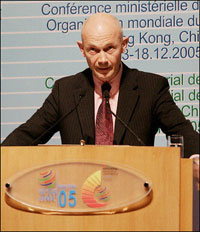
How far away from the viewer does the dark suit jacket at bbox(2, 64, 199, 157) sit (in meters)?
2.76

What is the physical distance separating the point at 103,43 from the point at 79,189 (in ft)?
3.60

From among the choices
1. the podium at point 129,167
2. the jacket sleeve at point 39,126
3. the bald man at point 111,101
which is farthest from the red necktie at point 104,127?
the podium at point 129,167

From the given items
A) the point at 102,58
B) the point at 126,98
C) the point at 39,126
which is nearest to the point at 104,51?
the point at 102,58

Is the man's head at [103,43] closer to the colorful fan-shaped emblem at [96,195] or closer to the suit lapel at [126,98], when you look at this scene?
the suit lapel at [126,98]

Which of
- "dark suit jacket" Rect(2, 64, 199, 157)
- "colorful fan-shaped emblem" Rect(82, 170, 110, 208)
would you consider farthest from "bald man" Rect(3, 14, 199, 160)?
"colorful fan-shaped emblem" Rect(82, 170, 110, 208)

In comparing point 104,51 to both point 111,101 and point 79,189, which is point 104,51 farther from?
point 79,189

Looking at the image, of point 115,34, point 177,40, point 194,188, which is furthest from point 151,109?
point 194,188

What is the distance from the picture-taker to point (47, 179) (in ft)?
6.13

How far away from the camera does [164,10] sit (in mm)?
3459

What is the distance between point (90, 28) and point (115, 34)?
0.43ft

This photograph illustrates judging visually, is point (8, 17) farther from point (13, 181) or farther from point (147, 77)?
point (13, 181)

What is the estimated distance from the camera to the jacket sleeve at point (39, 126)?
265 centimetres

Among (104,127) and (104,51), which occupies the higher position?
(104,51)

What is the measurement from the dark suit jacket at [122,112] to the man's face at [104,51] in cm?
12
